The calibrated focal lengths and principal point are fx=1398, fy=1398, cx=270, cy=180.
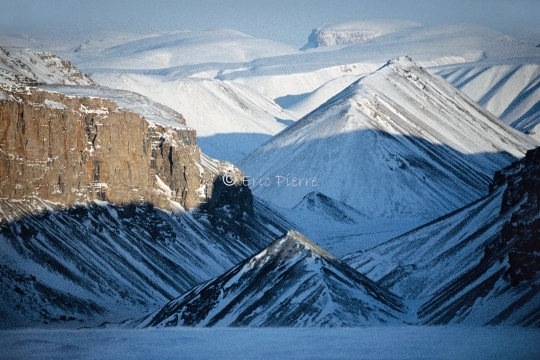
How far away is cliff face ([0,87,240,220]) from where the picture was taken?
384ft

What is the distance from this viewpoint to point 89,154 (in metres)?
124

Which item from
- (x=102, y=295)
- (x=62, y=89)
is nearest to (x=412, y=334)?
(x=102, y=295)

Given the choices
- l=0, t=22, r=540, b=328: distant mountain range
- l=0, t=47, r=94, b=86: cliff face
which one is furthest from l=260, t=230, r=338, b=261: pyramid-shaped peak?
l=0, t=47, r=94, b=86: cliff face

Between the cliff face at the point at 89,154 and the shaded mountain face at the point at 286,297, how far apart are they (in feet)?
90.5

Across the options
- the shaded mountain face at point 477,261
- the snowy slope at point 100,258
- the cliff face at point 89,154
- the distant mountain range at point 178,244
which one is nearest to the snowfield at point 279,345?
the distant mountain range at point 178,244

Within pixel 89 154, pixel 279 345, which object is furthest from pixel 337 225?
pixel 279 345

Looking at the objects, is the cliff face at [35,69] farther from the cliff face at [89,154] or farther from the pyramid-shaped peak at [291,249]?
the pyramid-shaped peak at [291,249]

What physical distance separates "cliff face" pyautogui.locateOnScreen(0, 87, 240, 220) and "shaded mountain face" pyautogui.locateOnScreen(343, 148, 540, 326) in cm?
1982

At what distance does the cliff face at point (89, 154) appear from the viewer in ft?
384

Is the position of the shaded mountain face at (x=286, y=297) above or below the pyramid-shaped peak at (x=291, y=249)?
below

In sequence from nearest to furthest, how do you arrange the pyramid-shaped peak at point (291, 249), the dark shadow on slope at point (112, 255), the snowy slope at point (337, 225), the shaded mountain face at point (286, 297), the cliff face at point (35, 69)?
the shaded mountain face at point (286, 297) → the pyramid-shaped peak at point (291, 249) → the dark shadow on slope at point (112, 255) → the cliff face at point (35, 69) → the snowy slope at point (337, 225)

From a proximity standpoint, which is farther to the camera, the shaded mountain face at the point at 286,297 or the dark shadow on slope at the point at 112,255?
the dark shadow on slope at the point at 112,255

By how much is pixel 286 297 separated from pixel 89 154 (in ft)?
142

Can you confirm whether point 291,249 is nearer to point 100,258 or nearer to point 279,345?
point 279,345
